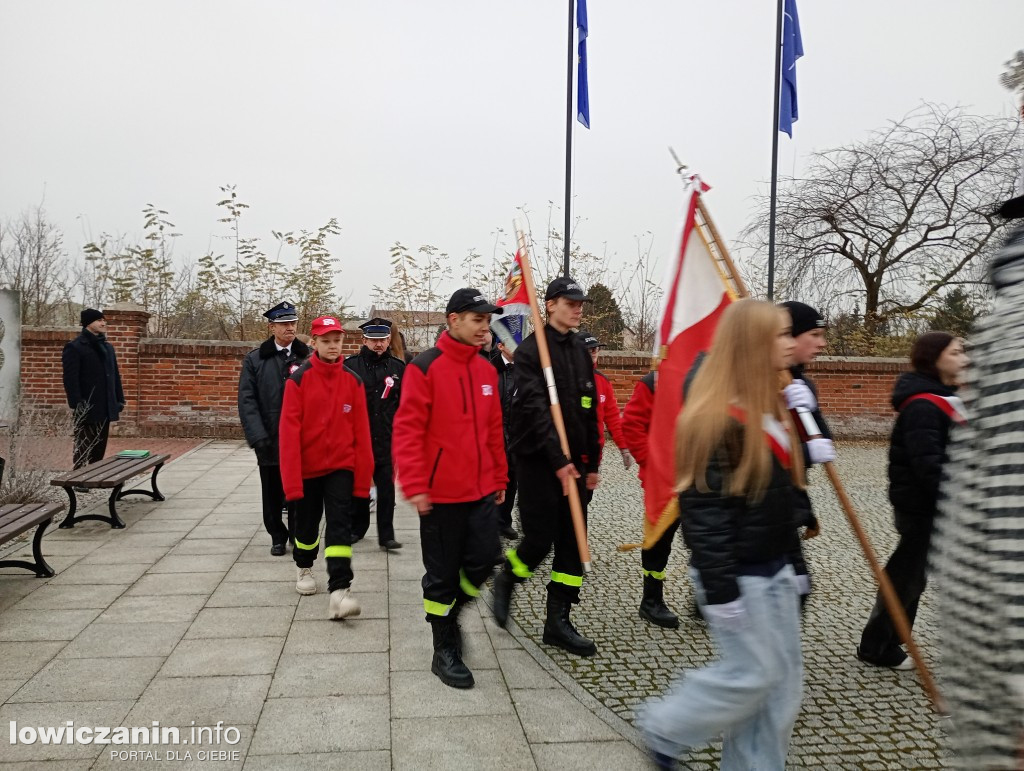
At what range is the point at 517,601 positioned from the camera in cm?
538

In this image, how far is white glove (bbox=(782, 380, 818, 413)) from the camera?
3447 mm

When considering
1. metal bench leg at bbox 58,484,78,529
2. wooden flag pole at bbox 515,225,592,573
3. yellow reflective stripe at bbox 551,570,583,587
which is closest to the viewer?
wooden flag pole at bbox 515,225,592,573

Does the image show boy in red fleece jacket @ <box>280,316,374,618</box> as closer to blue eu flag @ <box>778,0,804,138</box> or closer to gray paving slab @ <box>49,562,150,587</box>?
gray paving slab @ <box>49,562,150,587</box>

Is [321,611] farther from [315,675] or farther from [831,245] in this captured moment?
[831,245]

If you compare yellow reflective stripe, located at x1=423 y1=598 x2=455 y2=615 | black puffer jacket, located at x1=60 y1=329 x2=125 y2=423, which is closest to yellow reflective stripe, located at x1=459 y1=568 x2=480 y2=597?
yellow reflective stripe, located at x1=423 y1=598 x2=455 y2=615

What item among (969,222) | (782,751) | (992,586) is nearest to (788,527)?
(782,751)

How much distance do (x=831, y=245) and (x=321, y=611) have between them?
59.2ft

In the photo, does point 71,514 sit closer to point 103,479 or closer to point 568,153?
point 103,479

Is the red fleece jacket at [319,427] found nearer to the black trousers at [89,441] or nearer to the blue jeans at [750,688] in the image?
the blue jeans at [750,688]

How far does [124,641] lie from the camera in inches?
171

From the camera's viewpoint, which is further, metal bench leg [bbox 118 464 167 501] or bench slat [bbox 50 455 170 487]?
metal bench leg [bbox 118 464 167 501]

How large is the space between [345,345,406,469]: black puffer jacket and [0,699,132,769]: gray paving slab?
11.0 feet

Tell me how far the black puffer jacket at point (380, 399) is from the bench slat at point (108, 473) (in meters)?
2.26

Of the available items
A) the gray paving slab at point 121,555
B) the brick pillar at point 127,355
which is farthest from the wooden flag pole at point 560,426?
the brick pillar at point 127,355
